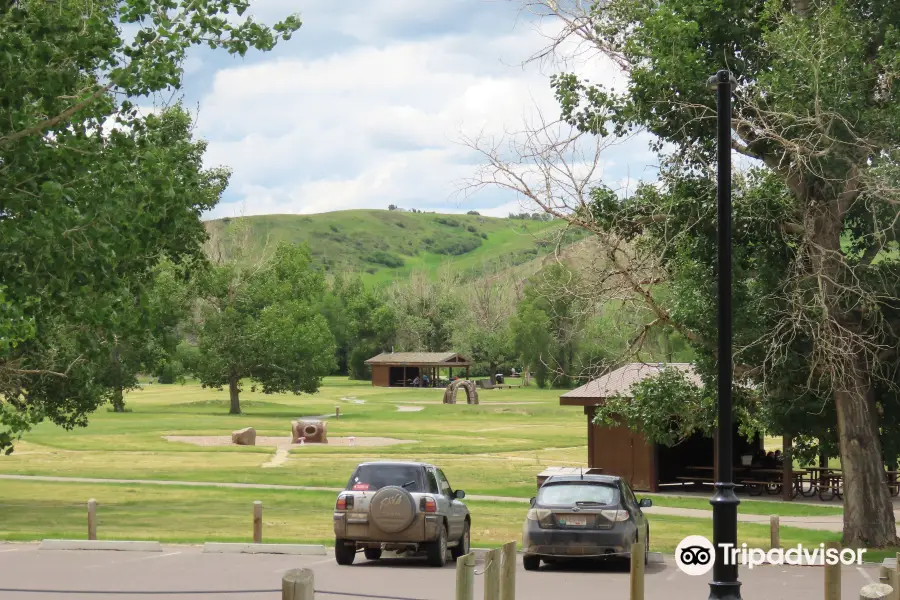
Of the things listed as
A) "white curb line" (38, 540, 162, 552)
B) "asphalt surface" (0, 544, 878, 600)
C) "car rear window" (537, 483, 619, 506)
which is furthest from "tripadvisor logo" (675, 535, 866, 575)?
"white curb line" (38, 540, 162, 552)

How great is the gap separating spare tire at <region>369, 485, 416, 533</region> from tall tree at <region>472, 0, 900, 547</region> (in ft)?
20.6

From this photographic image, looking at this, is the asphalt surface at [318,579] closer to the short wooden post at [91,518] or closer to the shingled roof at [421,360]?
the short wooden post at [91,518]

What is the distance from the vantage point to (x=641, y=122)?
838 inches

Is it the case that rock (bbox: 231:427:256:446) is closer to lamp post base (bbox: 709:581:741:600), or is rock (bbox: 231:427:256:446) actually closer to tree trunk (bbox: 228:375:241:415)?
tree trunk (bbox: 228:375:241:415)

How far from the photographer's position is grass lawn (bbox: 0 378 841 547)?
27.2 meters

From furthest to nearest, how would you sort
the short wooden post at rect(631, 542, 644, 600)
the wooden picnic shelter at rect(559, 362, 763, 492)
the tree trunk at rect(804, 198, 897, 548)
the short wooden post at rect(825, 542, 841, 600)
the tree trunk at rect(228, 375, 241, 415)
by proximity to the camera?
the tree trunk at rect(228, 375, 241, 415) → the wooden picnic shelter at rect(559, 362, 763, 492) → the tree trunk at rect(804, 198, 897, 548) → the short wooden post at rect(631, 542, 644, 600) → the short wooden post at rect(825, 542, 841, 600)

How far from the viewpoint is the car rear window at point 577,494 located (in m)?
17.5

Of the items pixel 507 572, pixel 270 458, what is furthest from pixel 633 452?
pixel 507 572

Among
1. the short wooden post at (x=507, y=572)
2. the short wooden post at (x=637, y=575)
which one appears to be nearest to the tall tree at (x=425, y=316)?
the short wooden post at (x=637, y=575)

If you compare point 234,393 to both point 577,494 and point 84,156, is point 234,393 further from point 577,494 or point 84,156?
point 84,156

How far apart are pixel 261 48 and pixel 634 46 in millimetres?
11029

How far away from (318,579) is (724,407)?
23.6 feet

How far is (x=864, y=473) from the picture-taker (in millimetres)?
21359

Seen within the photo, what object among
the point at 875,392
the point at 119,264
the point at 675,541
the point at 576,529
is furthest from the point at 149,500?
the point at 119,264
